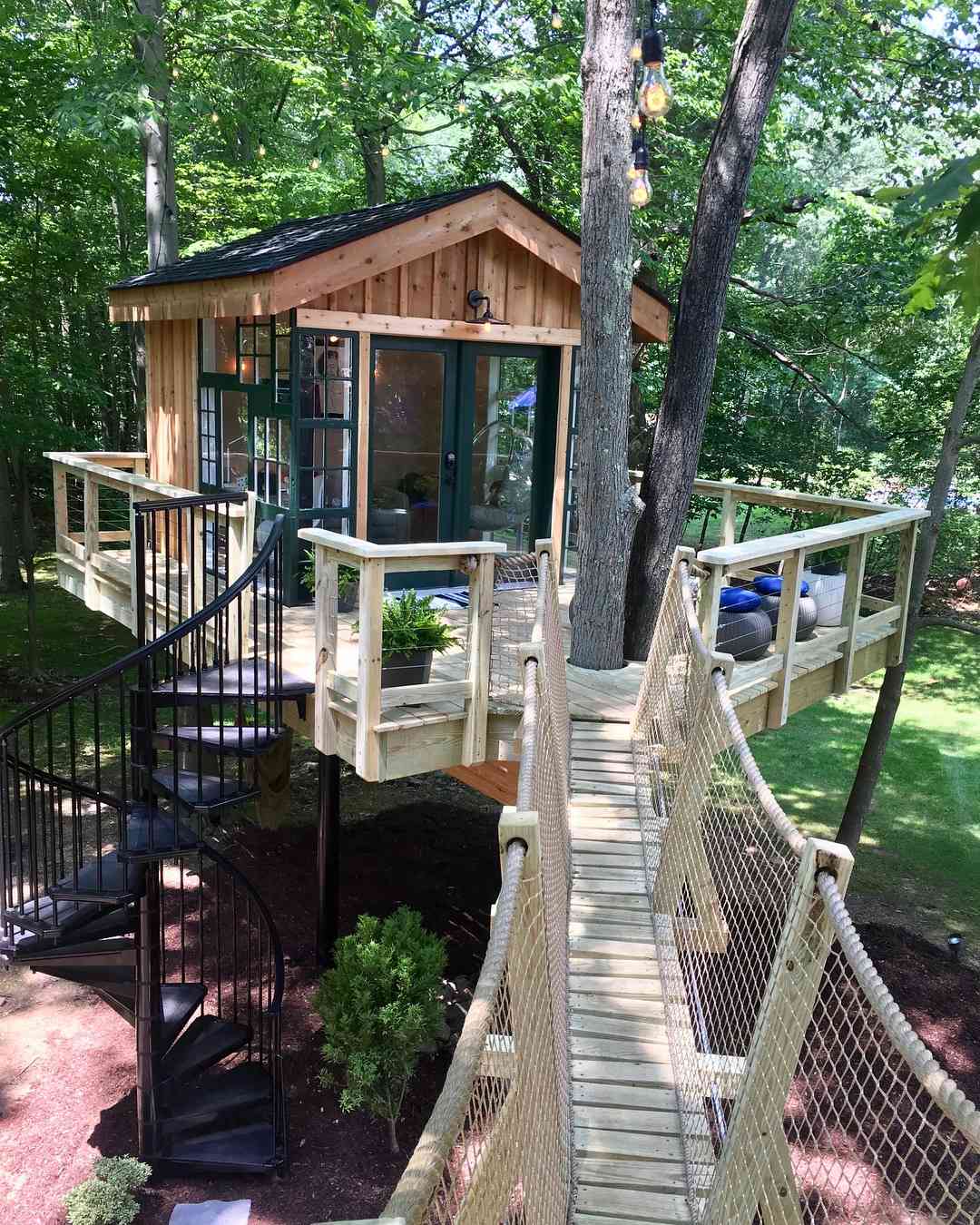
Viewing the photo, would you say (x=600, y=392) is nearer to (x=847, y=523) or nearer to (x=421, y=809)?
(x=847, y=523)

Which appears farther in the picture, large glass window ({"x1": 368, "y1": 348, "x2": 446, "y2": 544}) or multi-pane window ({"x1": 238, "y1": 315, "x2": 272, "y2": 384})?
large glass window ({"x1": 368, "y1": 348, "x2": 446, "y2": 544})

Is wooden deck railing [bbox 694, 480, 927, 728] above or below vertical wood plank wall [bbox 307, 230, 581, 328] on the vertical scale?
below

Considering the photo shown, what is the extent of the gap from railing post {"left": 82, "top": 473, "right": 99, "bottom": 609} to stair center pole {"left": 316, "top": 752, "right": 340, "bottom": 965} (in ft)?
10.0

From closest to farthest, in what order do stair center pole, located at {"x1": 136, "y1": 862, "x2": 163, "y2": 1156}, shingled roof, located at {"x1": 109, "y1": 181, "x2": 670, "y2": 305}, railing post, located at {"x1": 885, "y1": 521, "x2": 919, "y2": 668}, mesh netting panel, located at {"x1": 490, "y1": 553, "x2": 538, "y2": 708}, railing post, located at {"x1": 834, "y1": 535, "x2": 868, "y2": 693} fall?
stair center pole, located at {"x1": 136, "y1": 862, "x2": 163, "y2": 1156}
mesh netting panel, located at {"x1": 490, "y1": 553, "x2": 538, "y2": 708}
railing post, located at {"x1": 834, "y1": 535, "x2": 868, "y2": 693}
shingled roof, located at {"x1": 109, "y1": 181, "x2": 670, "y2": 305}
railing post, located at {"x1": 885, "y1": 521, "x2": 919, "y2": 668}

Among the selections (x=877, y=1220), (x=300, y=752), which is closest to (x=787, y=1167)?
(x=877, y=1220)

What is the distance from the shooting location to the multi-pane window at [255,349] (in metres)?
8.18

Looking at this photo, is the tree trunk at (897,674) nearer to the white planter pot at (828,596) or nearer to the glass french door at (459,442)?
the white planter pot at (828,596)

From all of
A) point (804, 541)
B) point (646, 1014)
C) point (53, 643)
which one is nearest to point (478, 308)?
point (804, 541)

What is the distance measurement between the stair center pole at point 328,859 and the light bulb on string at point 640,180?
3.90 metres

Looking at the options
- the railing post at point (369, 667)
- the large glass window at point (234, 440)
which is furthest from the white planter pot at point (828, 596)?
the large glass window at point (234, 440)

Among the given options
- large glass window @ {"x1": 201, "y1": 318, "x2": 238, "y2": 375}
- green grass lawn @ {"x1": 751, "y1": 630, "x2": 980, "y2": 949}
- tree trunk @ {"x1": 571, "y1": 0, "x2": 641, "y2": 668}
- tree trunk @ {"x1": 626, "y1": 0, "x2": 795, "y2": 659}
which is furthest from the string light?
green grass lawn @ {"x1": 751, "y1": 630, "x2": 980, "y2": 949}

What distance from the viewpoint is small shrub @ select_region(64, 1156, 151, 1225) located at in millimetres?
5250

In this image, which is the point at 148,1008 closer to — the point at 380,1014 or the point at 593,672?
the point at 380,1014

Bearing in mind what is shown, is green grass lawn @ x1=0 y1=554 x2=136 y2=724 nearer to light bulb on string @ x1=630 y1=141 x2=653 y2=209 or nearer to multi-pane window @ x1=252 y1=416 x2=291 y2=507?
multi-pane window @ x1=252 y1=416 x2=291 y2=507
